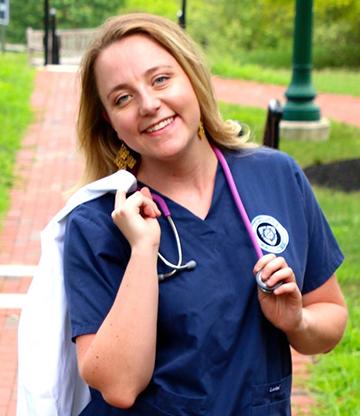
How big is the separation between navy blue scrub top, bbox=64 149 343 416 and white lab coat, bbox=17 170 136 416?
37 millimetres

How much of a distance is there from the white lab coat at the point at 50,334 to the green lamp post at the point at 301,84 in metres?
9.79

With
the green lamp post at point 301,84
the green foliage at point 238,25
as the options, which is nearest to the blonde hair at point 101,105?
the green lamp post at point 301,84

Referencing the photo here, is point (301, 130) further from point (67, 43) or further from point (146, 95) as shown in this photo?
point (67, 43)

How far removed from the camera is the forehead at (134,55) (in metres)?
2.25

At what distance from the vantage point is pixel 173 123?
227cm

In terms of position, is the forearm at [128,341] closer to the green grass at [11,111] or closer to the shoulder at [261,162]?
the shoulder at [261,162]

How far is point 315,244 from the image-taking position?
242cm

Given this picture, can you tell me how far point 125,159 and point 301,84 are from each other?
32.5 ft

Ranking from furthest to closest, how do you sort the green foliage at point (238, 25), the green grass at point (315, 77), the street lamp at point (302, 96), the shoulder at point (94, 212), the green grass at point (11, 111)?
the green foliage at point (238, 25) → the green grass at point (315, 77) → the street lamp at point (302, 96) → the green grass at point (11, 111) → the shoulder at point (94, 212)

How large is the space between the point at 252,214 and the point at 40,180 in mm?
7337

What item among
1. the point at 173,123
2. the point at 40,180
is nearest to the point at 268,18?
the point at 40,180

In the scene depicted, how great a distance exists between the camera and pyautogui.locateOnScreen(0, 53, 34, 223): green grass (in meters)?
9.55

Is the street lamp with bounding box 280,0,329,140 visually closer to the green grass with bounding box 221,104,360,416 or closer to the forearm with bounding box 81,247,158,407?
the green grass with bounding box 221,104,360,416

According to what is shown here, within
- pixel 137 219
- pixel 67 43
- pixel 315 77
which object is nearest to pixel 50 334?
pixel 137 219
